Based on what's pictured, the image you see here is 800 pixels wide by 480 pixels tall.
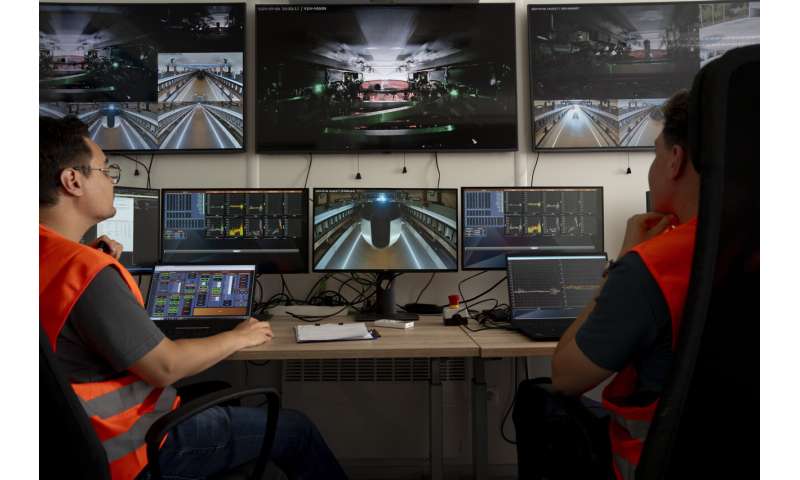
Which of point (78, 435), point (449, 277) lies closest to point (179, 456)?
point (78, 435)

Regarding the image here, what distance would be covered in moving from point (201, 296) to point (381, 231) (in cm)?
77

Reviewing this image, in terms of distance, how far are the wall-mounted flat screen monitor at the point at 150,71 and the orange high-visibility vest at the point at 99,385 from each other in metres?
1.36

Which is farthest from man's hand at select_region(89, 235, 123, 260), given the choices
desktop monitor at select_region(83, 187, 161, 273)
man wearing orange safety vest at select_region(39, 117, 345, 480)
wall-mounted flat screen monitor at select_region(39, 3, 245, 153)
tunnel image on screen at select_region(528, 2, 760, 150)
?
tunnel image on screen at select_region(528, 2, 760, 150)

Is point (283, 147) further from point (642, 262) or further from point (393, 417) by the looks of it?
point (642, 262)

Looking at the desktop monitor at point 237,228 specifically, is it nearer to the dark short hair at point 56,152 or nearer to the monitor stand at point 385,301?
the monitor stand at point 385,301

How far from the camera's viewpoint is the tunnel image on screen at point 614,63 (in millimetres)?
2303

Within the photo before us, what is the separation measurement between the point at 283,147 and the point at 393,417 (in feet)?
4.78

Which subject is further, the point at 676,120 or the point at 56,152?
the point at 56,152

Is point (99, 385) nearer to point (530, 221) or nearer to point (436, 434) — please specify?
point (436, 434)

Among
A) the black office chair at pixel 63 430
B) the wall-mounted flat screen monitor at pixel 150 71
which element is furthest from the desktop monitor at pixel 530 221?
the black office chair at pixel 63 430

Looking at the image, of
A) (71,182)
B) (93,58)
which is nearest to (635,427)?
(71,182)

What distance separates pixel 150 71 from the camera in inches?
90.2

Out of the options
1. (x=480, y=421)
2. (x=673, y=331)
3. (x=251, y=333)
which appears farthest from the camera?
(x=480, y=421)

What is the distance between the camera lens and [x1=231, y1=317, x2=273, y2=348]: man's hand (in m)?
1.42
